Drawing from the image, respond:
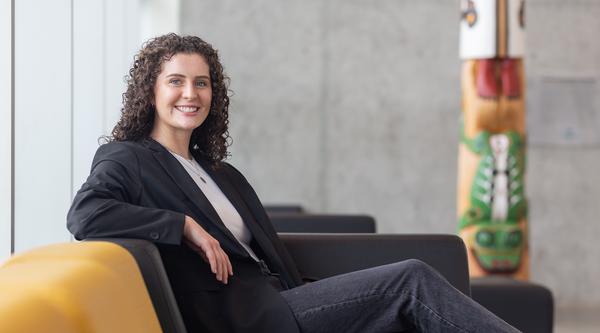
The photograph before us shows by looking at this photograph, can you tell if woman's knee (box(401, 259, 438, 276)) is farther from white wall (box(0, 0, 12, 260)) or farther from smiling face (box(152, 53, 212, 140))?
white wall (box(0, 0, 12, 260))

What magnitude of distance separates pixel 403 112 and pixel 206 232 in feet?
16.4

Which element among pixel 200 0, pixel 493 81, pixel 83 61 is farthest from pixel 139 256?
pixel 200 0

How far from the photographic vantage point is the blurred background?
715 centimetres

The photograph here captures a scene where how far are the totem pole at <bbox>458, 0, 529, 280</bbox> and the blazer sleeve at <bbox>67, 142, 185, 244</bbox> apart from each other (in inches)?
136

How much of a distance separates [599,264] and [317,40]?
260 centimetres

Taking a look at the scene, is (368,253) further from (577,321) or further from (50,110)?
(577,321)

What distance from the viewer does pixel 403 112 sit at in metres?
7.25

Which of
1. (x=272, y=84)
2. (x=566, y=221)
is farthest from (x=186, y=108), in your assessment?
(x=566, y=221)

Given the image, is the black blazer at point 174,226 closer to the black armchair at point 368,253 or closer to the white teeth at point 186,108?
the white teeth at point 186,108

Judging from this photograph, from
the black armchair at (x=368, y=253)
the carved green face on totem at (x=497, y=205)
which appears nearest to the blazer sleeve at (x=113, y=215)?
the black armchair at (x=368, y=253)

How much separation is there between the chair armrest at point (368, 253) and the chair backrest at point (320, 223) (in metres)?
1.41

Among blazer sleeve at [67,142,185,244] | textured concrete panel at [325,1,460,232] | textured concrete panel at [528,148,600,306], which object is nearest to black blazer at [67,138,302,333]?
blazer sleeve at [67,142,185,244]

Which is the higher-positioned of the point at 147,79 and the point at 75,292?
the point at 147,79

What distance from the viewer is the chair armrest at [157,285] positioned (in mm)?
1928
